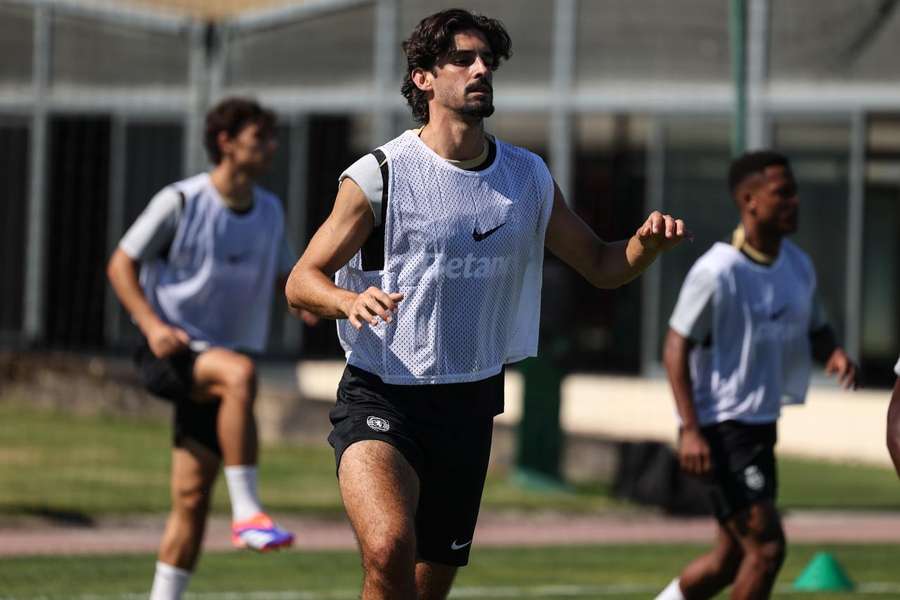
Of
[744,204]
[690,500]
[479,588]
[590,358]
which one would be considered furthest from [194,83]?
[744,204]

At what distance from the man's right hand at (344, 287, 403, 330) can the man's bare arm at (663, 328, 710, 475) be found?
9.12 ft

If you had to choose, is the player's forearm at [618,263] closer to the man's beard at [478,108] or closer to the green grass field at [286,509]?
the man's beard at [478,108]

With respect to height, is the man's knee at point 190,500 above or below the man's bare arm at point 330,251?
below

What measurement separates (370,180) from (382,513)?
104cm

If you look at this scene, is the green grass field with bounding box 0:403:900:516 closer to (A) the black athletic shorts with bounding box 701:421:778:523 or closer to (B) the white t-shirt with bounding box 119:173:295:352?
(B) the white t-shirt with bounding box 119:173:295:352

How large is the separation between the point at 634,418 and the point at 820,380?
1967 mm

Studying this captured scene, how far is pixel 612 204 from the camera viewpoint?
20.9 metres

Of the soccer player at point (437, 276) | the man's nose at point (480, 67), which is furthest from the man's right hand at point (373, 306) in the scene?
the man's nose at point (480, 67)

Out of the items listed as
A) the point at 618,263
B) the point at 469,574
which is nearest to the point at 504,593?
the point at 469,574

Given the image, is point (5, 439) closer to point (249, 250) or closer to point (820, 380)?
point (820, 380)

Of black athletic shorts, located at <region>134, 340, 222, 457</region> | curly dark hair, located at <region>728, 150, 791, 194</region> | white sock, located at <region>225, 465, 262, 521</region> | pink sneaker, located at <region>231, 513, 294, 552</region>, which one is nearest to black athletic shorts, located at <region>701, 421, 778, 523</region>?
curly dark hair, located at <region>728, 150, 791, 194</region>

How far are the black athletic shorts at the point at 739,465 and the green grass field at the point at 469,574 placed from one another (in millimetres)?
2333

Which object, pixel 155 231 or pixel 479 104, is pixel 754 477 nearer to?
pixel 479 104

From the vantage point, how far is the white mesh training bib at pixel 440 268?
6348 mm
